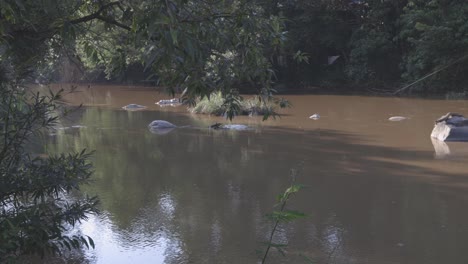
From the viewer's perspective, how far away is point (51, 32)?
3.80 metres

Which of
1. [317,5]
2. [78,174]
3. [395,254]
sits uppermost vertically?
[317,5]

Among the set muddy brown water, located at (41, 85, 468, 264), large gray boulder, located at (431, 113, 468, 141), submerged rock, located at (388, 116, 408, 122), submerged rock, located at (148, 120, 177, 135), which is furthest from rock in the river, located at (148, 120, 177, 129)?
large gray boulder, located at (431, 113, 468, 141)

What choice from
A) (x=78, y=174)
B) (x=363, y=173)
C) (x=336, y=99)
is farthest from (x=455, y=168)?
(x=336, y=99)

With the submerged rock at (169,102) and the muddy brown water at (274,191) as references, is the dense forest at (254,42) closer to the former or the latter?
the muddy brown water at (274,191)

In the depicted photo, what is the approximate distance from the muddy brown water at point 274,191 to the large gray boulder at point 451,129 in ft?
1.40

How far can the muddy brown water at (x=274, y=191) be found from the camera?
22.9 feet

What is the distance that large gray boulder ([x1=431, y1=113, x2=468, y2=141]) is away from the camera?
569 inches

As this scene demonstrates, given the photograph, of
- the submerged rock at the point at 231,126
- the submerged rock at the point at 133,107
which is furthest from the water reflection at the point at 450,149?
the submerged rock at the point at 133,107

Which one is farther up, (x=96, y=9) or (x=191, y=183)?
(x=96, y=9)

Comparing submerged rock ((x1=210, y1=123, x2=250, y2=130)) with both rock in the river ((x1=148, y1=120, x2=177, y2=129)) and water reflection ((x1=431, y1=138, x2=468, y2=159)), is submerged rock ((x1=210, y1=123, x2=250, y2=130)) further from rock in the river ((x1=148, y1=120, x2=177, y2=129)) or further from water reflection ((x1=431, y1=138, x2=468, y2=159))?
water reflection ((x1=431, y1=138, x2=468, y2=159))

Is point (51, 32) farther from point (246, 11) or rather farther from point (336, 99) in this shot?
point (336, 99)

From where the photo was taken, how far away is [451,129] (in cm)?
1449

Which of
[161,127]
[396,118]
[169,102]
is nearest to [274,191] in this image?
[161,127]

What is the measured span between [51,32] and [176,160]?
28.7 ft
